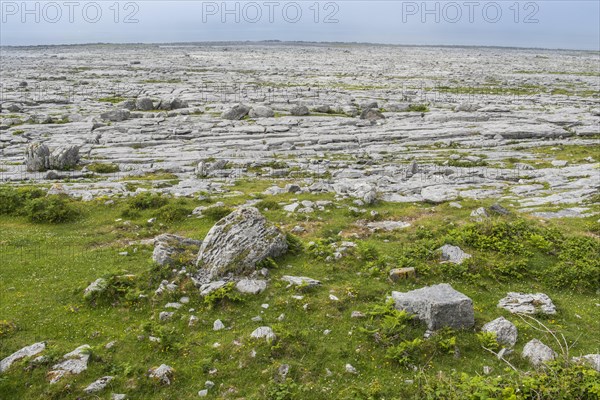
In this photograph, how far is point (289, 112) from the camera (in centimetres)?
6209

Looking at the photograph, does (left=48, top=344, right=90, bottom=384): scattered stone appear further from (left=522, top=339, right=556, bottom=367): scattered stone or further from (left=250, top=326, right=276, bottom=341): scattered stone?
(left=522, top=339, right=556, bottom=367): scattered stone

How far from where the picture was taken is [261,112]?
59188 mm

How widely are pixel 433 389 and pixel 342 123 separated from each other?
1860 inches

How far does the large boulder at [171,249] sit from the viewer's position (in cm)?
1659

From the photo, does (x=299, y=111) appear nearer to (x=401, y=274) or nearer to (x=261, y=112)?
(x=261, y=112)

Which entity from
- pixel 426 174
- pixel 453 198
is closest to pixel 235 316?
pixel 453 198

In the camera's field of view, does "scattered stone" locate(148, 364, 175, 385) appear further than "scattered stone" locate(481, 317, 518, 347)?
No

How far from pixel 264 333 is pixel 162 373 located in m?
3.05

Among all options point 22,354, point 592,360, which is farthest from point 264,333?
point 592,360

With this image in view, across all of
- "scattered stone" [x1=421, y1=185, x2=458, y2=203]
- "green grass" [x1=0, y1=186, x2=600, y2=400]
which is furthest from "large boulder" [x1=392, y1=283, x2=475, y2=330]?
"scattered stone" [x1=421, y1=185, x2=458, y2=203]

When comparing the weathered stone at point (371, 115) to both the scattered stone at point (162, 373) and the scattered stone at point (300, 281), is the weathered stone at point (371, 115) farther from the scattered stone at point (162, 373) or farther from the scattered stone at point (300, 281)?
the scattered stone at point (162, 373)

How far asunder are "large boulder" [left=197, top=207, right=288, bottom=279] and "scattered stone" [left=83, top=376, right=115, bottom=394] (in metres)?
5.39

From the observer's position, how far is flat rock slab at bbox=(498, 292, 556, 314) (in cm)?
1406

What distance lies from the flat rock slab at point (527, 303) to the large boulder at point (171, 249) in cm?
1191
